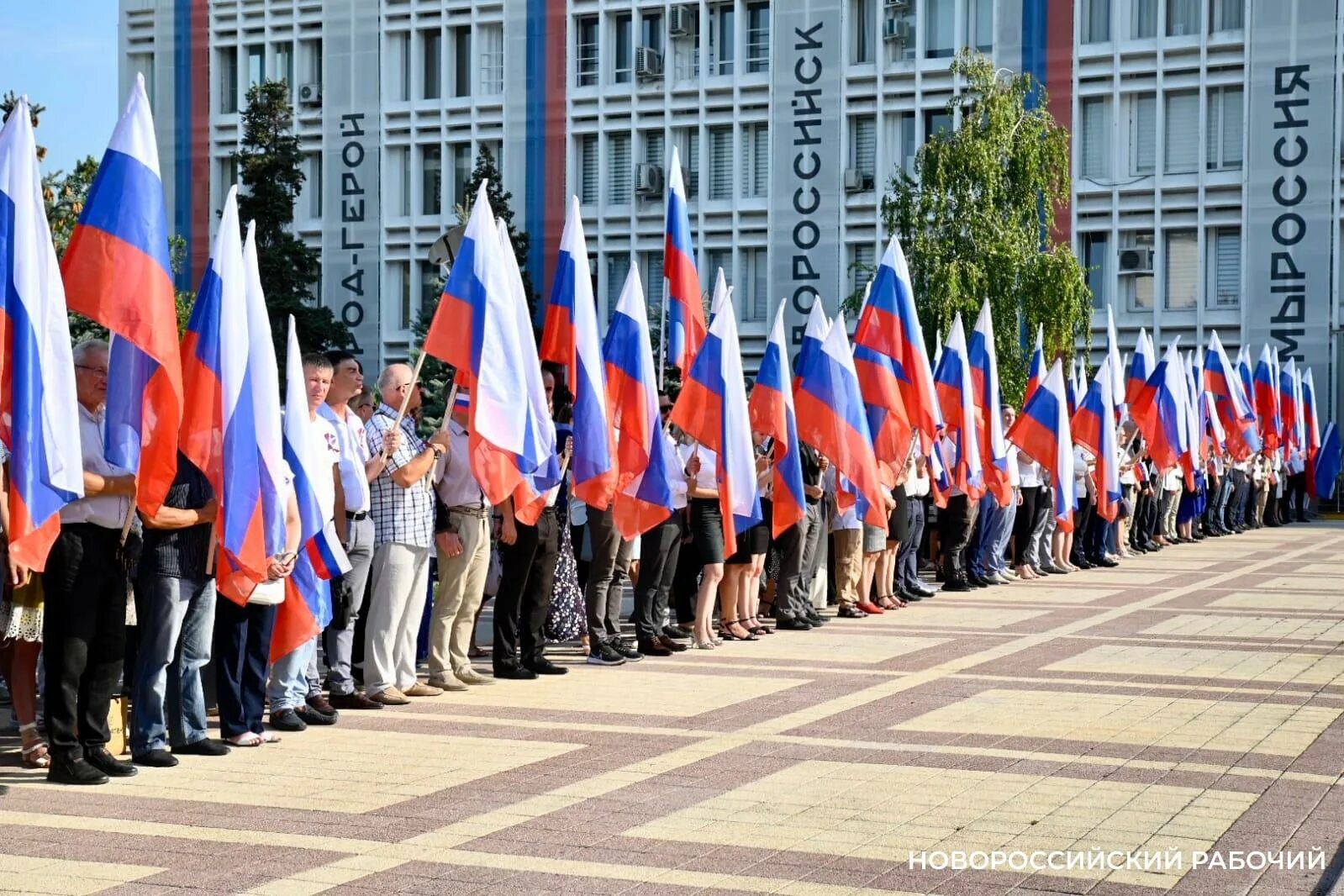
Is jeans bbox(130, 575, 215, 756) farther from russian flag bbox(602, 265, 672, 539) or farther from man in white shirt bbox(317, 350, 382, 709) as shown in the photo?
russian flag bbox(602, 265, 672, 539)

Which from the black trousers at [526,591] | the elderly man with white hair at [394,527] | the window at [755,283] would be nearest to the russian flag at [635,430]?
the black trousers at [526,591]

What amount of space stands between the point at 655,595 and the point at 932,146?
23.3m

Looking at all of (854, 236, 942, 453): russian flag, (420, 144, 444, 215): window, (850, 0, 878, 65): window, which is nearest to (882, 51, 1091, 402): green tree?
(850, 0, 878, 65): window

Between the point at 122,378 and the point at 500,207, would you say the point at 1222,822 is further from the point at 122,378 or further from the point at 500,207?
the point at 500,207

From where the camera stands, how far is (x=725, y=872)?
6.71 metres

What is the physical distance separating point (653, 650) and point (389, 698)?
3.13 m

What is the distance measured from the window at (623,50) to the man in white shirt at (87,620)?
138 feet

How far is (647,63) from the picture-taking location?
48500mm

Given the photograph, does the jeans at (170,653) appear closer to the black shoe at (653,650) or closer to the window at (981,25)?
the black shoe at (653,650)

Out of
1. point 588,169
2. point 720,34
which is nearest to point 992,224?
point 720,34

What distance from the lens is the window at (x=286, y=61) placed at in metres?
52.8

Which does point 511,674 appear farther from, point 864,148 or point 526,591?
point 864,148

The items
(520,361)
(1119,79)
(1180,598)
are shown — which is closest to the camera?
(520,361)

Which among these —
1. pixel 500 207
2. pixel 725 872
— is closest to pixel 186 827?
pixel 725 872
